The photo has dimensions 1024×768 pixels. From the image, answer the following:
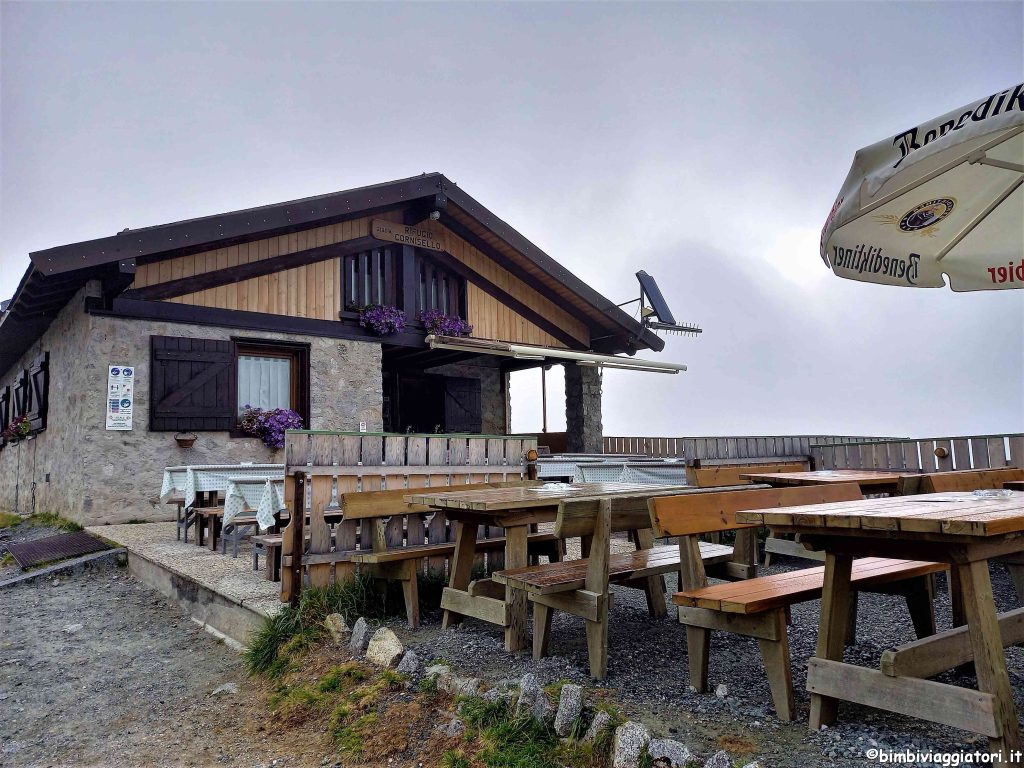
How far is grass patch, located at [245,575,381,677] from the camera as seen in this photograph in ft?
12.2

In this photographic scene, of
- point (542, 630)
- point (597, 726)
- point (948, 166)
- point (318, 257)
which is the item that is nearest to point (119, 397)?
point (318, 257)

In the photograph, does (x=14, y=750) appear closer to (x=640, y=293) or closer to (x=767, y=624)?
(x=767, y=624)

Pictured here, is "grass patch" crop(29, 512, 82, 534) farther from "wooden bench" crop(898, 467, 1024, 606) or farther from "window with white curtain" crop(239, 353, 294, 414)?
"wooden bench" crop(898, 467, 1024, 606)

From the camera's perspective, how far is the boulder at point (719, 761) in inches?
76.9

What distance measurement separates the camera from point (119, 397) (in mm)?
8914

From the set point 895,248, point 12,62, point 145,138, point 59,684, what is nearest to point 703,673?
point 895,248

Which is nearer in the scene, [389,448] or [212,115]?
[389,448]

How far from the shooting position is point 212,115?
18.6 meters

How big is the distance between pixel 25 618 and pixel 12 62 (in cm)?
1340

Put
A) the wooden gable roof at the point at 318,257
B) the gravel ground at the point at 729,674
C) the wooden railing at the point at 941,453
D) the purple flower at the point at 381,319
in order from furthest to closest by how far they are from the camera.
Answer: the purple flower at the point at 381,319 < the wooden gable roof at the point at 318,257 < the wooden railing at the point at 941,453 < the gravel ground at the point at 729,674

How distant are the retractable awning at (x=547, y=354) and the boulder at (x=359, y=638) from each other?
26.9 ft

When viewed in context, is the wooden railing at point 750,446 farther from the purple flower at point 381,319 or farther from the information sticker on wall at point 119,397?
the information sticker on wall at point 119,397

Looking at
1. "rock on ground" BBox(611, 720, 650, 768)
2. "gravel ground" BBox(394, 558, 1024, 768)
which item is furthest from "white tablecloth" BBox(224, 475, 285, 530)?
"rock on ground" BBox(611, 720, 650, 768)

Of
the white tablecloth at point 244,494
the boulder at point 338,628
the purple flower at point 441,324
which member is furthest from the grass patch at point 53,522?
the boulder at point 338,628
